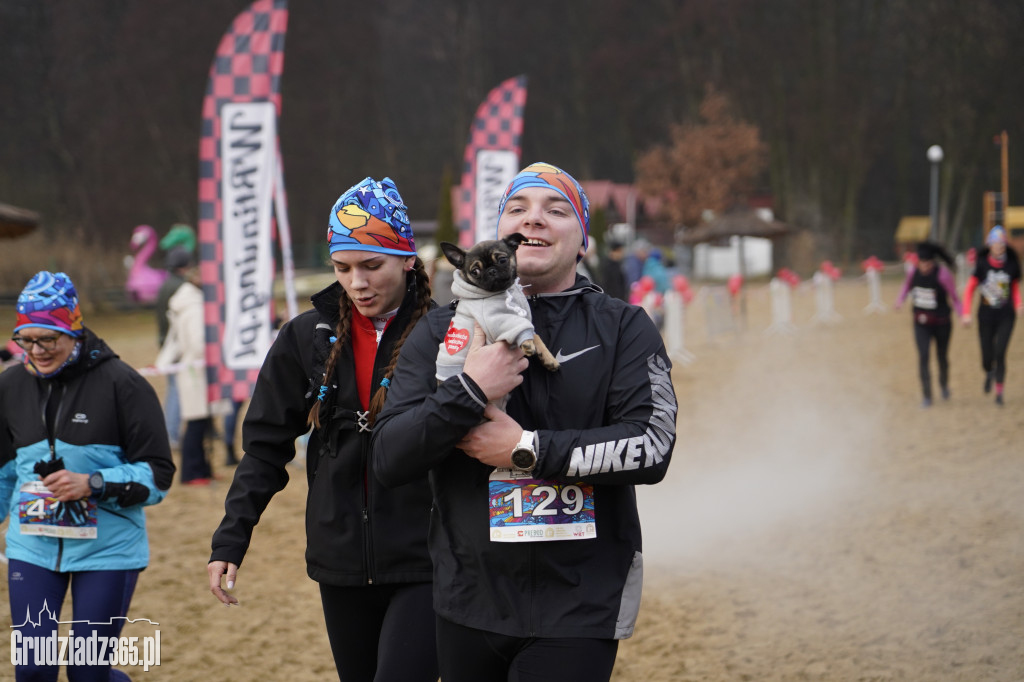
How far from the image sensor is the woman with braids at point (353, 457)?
3.05 m

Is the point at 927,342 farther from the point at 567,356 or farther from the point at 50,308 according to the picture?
the point at 567,356

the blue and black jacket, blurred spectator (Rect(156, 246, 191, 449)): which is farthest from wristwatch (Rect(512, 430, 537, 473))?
blurred spectator (Rect(156, 246, 191, 449))

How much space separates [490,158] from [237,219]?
6.68 m

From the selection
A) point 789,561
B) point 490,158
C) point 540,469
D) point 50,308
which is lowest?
point 789,561

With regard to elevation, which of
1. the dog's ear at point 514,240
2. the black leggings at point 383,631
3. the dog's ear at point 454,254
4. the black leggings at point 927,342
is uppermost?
the dog's ear at point 514,240

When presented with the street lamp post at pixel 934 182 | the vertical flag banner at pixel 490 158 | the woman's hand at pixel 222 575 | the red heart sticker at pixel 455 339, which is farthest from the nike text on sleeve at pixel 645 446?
the street lamp post at pixel 934 182

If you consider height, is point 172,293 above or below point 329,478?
above

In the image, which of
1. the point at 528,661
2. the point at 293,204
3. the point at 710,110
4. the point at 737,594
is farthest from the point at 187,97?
the point at 528,661

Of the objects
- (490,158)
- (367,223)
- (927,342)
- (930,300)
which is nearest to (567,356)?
(367,223)

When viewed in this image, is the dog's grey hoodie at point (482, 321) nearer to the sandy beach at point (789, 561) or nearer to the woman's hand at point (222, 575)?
the woman's hand at point (222, 575)

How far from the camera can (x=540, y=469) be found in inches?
90.7

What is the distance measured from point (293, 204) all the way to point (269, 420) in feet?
151

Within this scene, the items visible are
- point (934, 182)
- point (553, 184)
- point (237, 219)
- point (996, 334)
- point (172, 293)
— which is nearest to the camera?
point (553, 184)

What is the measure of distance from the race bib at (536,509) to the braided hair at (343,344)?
716 mm
